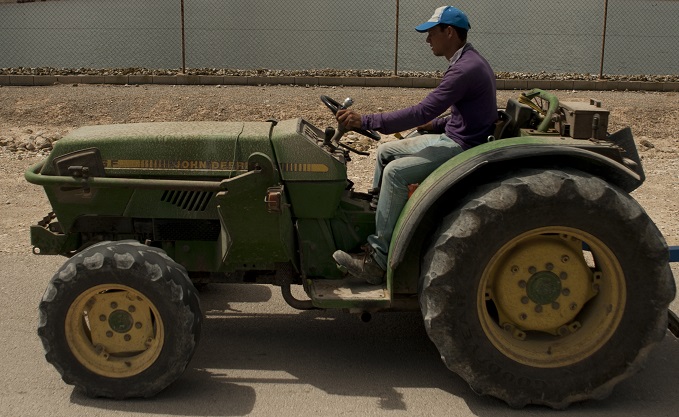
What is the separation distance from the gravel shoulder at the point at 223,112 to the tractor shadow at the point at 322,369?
11.0 ft

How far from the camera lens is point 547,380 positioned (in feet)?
15.4

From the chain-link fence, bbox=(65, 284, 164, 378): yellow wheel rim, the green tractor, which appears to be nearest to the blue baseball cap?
the green tractor

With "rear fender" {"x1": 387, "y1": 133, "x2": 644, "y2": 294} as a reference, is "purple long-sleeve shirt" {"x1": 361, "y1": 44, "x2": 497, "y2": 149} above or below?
above

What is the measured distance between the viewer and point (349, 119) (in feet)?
16.5

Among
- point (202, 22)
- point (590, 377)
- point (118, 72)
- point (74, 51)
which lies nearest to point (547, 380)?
point (590, 377)

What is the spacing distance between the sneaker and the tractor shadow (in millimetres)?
597

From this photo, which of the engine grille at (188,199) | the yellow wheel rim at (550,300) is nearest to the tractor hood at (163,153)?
the engine grille at (188,199)

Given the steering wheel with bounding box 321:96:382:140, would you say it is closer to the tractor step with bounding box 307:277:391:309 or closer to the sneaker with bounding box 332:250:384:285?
the sneaker with bounding box 332:250:384:285

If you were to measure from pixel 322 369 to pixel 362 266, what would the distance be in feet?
2.29

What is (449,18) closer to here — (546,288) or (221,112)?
(546,288)

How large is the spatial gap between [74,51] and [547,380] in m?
19.9

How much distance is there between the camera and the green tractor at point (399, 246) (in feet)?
15.2

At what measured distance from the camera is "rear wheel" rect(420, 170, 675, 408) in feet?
15.0

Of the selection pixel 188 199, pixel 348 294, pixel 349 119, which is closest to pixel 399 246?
pixel 348 294
